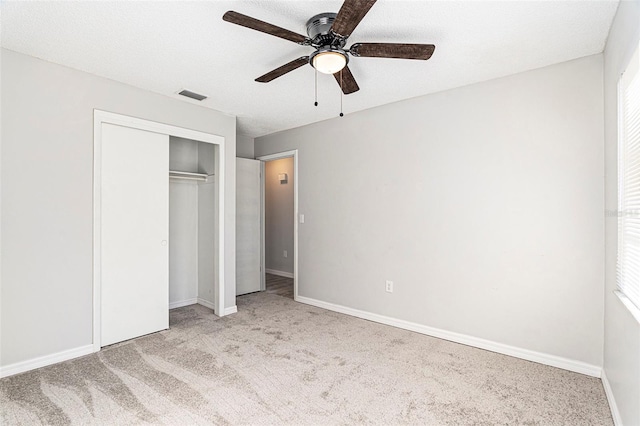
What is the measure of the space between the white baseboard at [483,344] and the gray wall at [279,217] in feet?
8.01

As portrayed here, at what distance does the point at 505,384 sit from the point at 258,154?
4.35m

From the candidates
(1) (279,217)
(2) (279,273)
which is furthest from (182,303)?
(1) (279,217)

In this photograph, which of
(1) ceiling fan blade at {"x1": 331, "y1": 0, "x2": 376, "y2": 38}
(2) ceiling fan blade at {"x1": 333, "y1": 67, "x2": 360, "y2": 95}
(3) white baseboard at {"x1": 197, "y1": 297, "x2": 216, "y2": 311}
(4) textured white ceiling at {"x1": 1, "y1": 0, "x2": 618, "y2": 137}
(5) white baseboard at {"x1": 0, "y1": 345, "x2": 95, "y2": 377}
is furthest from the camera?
(3) white baseboard at {"x1": 197, "y1": 297, "x2": 216, "y2": 311}

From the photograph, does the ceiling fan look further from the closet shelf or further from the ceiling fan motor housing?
the closet shelf

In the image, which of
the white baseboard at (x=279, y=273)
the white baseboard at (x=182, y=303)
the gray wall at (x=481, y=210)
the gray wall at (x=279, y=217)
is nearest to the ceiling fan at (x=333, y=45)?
the gray wall at (x=481, y=210)

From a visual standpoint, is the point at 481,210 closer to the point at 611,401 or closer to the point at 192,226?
the point at 611,401

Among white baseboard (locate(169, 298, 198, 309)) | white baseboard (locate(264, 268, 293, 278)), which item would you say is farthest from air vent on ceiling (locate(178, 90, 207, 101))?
white baseboard (locate(264, 268, 293, 278))

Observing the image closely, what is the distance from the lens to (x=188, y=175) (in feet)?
13.5

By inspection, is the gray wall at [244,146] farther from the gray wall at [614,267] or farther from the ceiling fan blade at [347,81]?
the gray wall at [614,267]

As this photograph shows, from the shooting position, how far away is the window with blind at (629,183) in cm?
172

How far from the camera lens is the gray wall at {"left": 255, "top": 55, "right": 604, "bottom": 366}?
2564 mm

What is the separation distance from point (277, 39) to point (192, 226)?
9.55 ft

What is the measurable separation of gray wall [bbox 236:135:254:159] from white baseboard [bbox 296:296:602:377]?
8.95 feet

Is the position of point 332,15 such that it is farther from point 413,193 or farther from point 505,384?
point 505,384
